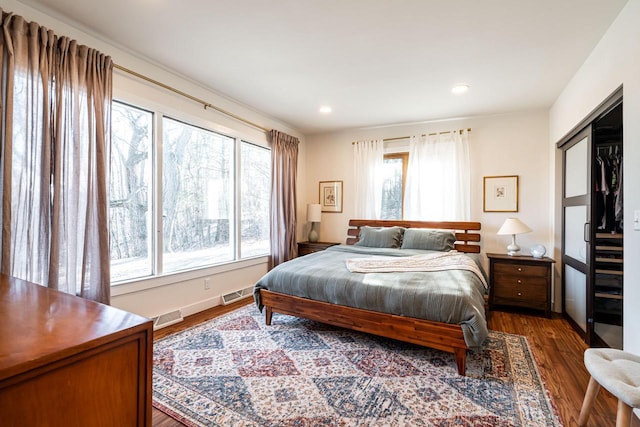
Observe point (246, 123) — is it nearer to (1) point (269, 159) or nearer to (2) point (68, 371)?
(1) point (269, 159)

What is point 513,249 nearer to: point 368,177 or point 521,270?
point 521,270

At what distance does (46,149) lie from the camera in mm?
2027

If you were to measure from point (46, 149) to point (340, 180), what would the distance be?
373 centimetres

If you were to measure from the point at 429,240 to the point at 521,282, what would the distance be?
3.57ft

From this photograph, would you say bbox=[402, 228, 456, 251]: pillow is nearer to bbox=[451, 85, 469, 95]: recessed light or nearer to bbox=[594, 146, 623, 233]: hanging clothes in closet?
bbox=[594, 146, 623, 233]: hanging clothes in closet

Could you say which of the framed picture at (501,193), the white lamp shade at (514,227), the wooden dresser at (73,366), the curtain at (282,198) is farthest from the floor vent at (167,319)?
the framed picture at (501,193)

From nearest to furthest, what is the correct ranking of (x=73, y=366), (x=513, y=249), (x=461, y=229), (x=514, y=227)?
(x=73, y=366) → (x=514, y=227) → (x=513, y=249) → (x=461, y=229)

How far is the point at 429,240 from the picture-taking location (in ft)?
12.7

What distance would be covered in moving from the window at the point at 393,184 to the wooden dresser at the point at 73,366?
412 centimetres

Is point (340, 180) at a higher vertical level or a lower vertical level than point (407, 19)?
lower

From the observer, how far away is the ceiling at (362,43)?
2.02 meters

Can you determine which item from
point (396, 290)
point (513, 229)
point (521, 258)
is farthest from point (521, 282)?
point (396, 290)

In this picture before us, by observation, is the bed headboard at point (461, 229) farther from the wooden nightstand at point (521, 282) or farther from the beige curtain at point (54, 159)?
the beige curtain at point (54, 159)

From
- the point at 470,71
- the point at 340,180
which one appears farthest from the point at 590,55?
the point at 340,180
